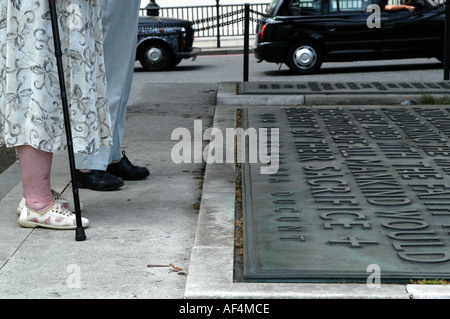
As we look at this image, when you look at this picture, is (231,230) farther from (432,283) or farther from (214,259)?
(432,283)

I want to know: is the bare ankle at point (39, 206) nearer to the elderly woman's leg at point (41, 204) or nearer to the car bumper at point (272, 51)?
the elderly woman's leg at point (41, 204)

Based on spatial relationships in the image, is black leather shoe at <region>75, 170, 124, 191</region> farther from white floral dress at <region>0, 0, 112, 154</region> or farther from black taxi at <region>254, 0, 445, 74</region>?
black taxi at <region>254, 0, 445, 74</region>

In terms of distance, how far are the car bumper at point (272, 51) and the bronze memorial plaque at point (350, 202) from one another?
667cm

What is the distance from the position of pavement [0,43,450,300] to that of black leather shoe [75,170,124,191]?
0.05 metres

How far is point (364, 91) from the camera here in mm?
7934

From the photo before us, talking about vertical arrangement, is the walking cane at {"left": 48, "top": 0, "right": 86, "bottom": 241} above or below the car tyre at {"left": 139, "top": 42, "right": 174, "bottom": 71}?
above

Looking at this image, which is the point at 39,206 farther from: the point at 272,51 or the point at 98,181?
the point at 272,51

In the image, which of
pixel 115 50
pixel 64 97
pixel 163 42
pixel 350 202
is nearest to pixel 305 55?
pixel 163 42

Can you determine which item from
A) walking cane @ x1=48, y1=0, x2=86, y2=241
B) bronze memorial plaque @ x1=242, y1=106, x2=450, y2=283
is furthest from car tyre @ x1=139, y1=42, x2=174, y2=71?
walking cane @ x1=48, y1=0, x2=86, y2=241

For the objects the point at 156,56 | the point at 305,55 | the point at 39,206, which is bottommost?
the point at 156,56

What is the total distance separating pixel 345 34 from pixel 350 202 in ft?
30.7

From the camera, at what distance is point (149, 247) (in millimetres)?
3617

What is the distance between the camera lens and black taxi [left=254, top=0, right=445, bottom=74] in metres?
12.9
